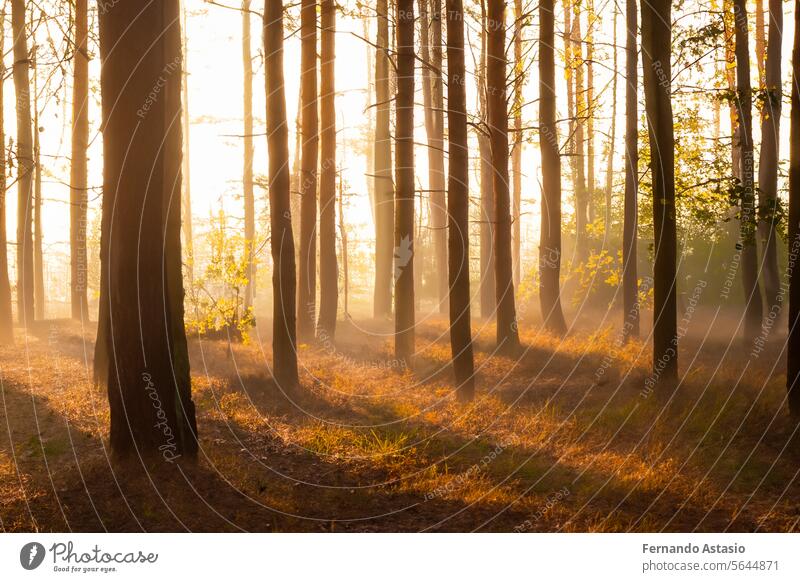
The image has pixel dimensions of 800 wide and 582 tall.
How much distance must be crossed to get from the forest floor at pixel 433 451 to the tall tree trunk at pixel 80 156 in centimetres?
689

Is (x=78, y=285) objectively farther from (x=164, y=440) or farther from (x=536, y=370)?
(x=164, y=440)

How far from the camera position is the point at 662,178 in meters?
13.0

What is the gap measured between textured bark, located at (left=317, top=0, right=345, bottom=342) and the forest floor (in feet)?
15.9

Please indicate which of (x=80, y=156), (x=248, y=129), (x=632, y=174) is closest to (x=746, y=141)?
(x=632, y=174)

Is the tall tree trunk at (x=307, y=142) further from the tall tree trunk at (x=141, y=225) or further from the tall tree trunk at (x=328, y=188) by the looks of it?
the tall tree trunk at (x=141, y=225)

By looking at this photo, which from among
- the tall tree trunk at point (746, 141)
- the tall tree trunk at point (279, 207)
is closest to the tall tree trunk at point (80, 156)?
the tall tree trunk at point (279, 207)

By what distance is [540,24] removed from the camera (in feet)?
65.7

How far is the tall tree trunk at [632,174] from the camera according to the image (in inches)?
750

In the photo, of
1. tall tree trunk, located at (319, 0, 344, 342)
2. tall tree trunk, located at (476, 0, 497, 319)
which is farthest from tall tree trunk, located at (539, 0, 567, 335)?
tall tree trunk, located at (319, 0, 344, 342)

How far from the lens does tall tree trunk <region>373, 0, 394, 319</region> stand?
26.2m

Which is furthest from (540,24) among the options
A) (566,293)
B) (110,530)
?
(566,293)

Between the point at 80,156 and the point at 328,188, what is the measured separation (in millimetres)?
8362

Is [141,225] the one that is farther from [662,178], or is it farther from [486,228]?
[486,228]
